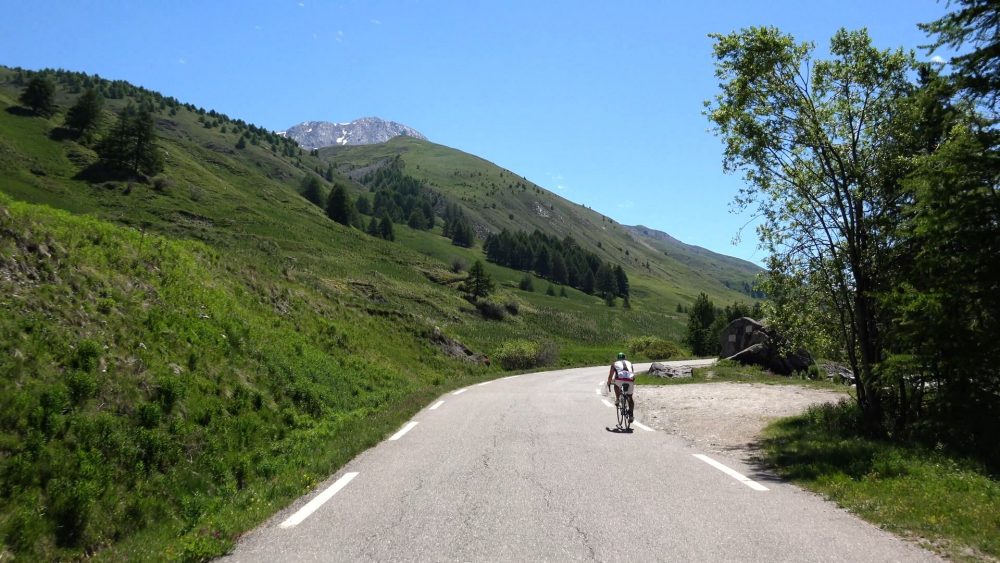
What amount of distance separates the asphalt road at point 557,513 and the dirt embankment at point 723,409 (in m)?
2.26

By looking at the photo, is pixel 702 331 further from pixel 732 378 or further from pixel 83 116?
pixel 83 116

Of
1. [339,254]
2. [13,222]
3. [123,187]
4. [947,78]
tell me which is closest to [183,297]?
[13,222]

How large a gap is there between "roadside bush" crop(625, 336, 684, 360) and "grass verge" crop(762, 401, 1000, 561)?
5626 centimetres

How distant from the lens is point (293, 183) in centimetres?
17288

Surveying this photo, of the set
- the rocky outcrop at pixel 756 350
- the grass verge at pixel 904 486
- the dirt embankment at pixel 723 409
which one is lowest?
the dirt embankment at pixel 723 409

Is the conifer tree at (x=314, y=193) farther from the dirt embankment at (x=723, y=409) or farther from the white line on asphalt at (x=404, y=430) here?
the white line on asphalt at (x=404, y=430)

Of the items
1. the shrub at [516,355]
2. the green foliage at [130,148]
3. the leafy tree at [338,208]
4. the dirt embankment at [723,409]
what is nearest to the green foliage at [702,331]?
the shrub at [516,355]

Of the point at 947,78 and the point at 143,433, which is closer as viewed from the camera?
the point at 947,78

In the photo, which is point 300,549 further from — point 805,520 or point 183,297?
point 183,297

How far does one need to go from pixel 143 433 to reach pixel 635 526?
26.3ft

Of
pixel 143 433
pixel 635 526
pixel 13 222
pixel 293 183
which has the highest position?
pixel 293 183

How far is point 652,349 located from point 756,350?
3546cm

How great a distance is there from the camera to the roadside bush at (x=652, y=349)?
2584 inches

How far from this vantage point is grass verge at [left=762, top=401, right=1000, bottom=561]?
204 inches
